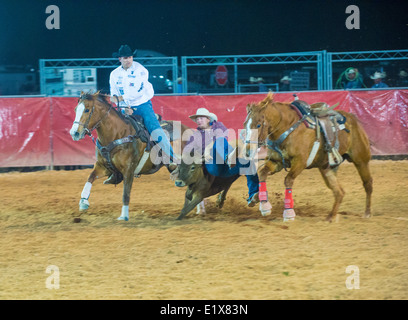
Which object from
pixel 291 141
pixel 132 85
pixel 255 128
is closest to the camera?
pixel 255 128

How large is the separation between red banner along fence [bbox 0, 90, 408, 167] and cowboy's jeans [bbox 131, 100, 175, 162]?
5737 mm

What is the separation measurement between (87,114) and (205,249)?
275 centimetres

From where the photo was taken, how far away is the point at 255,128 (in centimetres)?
693

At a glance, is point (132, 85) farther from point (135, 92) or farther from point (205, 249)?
point (205, 249)

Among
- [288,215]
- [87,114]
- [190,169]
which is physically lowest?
[288,215]

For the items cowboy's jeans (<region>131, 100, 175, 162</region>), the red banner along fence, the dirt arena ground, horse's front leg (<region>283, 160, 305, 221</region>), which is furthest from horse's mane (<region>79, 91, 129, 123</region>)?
the red banner along fence

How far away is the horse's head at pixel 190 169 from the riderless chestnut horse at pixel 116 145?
58 centimetres

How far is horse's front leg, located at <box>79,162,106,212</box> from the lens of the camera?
776 centimetres

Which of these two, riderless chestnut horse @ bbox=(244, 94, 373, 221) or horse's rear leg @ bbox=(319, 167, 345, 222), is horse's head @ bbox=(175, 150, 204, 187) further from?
horse's rear leg @ bbox=(319, 167, 345, 222)

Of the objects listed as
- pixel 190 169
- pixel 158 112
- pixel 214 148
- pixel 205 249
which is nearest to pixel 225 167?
pixel 214 148

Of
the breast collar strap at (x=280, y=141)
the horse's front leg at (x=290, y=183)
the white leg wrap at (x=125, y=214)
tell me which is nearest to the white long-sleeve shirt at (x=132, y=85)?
the white leg wrap at (x=125, y=214)

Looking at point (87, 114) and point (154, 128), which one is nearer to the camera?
point (87, 114)

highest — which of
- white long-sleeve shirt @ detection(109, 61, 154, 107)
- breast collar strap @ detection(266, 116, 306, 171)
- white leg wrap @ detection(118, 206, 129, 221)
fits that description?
white long-sleeve shirt @ detection(109, 61, 154, 107)

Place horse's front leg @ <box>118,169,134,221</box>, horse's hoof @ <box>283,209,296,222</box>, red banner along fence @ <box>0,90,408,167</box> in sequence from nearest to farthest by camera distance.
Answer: horse's hoof @ <box>283,209,296,222</box> < horse's front leg @ <box>118,169,134,221</box> < red banner along fence @ <box>0,90,408,167</box>
